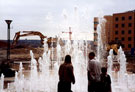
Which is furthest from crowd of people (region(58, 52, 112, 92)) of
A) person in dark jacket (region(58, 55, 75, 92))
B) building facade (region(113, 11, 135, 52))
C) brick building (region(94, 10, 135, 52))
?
building facade (region(113, 11, 135, 52))

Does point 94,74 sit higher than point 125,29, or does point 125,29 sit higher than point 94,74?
point 125,29

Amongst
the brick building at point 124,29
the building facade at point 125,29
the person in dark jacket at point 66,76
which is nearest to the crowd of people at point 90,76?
the person in dark jacket at point 66,76

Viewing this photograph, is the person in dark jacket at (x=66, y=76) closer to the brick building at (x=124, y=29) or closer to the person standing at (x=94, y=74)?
the person standing at (x=94, y=74)

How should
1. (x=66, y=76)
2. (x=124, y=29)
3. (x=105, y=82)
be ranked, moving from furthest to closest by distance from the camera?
1. (x=124, y=29)
2. (x=66, y=76)
3. (x=105, y=82)

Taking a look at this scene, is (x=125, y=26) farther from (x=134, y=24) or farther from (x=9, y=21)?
(x=9, y=21)

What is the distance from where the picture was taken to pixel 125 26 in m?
58.3

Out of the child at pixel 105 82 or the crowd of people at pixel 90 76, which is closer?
the child at pixel 105 82

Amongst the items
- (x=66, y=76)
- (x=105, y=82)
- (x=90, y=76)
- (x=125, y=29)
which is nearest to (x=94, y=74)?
(x=90, y=76)

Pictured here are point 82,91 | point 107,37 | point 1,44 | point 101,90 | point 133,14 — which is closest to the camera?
point 101,90

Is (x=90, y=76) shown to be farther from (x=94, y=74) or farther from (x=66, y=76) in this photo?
(x=66, y=76)

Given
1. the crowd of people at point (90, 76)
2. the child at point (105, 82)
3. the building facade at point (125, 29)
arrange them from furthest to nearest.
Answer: the building facade at point (125, 29), the crowd of people at point (90, 76), the child at point (105, 82)

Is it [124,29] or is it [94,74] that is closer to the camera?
[94,74]

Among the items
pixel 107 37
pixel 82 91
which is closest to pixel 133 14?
pixel 107 37

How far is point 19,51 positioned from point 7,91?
37.0 meters
